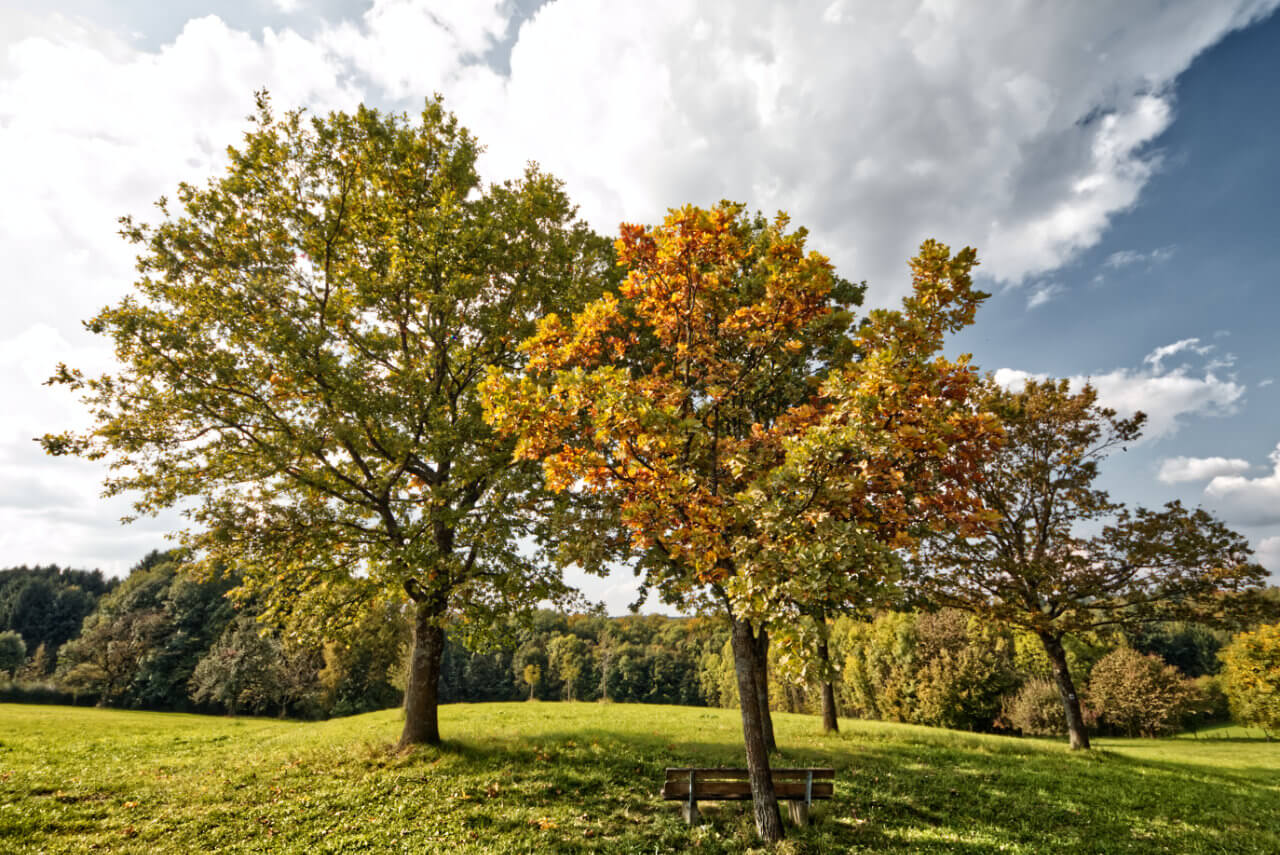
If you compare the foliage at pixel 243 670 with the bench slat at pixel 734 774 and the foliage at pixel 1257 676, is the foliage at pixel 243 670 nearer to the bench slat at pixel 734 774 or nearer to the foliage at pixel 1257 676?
the bench slat at pixel 734 774

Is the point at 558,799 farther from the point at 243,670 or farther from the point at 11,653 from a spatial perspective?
the point at 11,653

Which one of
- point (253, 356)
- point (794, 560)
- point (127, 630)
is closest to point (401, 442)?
point (253, 356)

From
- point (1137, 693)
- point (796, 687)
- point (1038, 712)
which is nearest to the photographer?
point (796, 687)

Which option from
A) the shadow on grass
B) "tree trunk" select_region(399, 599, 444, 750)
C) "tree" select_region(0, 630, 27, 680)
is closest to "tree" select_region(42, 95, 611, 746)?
"tree trunk" select_region(399, 599, 444, 750)

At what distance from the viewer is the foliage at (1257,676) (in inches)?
1320

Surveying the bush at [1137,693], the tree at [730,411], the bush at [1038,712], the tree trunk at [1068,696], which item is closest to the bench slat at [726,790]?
the tree at [730,411]

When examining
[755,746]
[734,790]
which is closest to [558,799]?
[734,790]

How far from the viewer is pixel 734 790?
32.9ft

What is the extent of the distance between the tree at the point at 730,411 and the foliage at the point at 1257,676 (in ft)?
152

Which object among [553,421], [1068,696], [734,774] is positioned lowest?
[734,774]

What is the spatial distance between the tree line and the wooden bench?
3.20 ft

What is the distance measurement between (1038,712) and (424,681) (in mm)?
49782

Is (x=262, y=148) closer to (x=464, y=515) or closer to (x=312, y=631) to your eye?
(x=464, y=515)

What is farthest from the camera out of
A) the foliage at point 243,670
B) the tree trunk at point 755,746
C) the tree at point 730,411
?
the foliage at point 243,670
